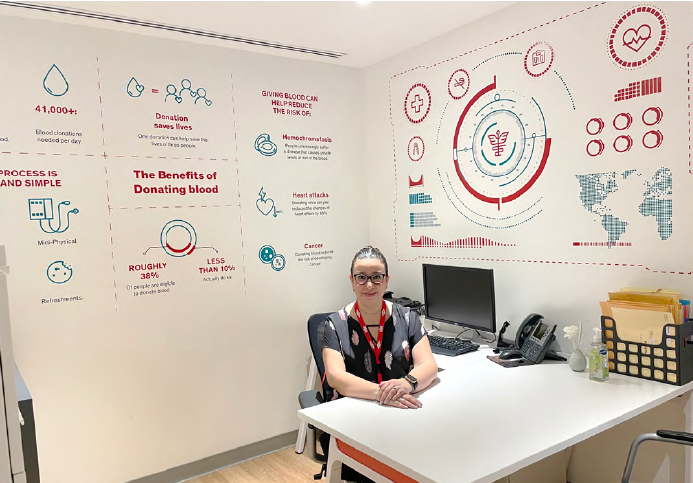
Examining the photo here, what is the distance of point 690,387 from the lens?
2.10 metres

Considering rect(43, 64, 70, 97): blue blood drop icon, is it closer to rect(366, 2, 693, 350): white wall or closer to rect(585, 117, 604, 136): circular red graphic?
rect(366, 2, 693, 350): white wall

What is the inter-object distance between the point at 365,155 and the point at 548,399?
244 centimetres

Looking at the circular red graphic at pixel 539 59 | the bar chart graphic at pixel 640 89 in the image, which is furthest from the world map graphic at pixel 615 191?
the circular red graphic at pixel 539 59

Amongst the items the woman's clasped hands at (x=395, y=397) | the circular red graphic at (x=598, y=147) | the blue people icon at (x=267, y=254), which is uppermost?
the circular red graphic at (x=598, y=147)

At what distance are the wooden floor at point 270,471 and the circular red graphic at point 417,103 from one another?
8.08 ft

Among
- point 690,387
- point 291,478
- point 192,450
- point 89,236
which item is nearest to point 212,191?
point 89,236

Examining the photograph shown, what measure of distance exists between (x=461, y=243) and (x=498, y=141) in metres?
0.69

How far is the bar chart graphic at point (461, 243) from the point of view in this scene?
303cm

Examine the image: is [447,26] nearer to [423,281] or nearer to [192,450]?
[423,281]

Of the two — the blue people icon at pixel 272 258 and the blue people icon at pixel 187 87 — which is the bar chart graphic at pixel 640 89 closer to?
the blue people icon at pixel 272 258

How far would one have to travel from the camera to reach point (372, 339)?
233 cm

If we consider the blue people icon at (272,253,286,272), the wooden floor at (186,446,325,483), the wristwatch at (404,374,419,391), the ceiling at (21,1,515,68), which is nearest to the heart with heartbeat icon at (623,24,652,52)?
the ceiling at (21,1,515,68)

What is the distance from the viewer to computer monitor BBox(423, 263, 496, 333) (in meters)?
2.87

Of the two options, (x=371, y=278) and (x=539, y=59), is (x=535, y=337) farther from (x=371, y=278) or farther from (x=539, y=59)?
(x=539, y=59)
